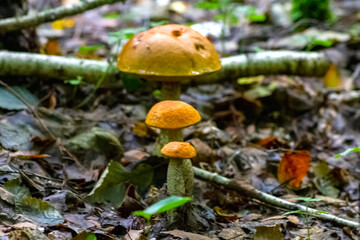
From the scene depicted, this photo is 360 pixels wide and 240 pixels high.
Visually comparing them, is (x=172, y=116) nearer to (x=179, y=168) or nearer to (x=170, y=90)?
(x=179, y=168)

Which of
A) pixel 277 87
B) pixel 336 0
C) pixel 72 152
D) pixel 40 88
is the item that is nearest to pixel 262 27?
pixel 277 87

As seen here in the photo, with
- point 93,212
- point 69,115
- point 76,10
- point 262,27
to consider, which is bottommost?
point 93,212

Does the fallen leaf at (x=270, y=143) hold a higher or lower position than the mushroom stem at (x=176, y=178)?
lower

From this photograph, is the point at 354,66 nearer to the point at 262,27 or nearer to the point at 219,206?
the point at 262,27

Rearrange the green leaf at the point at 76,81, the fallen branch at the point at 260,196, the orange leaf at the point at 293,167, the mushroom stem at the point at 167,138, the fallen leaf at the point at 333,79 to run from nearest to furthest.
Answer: the fallen branch at the point at 260,196, the mushroom stem at the point at 167,138, the orange leaf at the point at 293,167, the green leaf at the point at 76,81, the fallen leaf at the point at 333,79

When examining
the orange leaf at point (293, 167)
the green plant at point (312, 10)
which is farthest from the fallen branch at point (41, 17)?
the green plant at point (312, 10)

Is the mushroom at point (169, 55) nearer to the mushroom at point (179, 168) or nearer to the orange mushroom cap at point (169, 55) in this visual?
the orange mushroom cap at point (169, 55)
